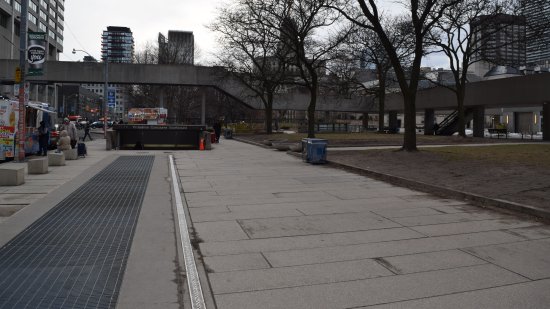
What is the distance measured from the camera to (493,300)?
180 inches

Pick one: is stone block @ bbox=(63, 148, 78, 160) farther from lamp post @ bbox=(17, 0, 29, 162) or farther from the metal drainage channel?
the metal drainage channel

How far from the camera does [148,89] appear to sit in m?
72.4

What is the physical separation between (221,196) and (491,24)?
88.1 ft

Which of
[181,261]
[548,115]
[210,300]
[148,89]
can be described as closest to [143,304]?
[210,300]

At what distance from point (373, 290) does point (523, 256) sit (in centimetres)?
256

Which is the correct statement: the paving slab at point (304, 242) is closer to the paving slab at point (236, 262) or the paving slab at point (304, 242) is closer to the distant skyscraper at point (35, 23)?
the paving slab at point (236, 262)

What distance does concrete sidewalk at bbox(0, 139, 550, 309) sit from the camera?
4.68 metres

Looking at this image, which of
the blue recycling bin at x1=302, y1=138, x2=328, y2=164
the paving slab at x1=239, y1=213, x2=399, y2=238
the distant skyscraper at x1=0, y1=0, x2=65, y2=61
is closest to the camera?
the paving slab at x1=239, y1=213, x2=399, y2=238

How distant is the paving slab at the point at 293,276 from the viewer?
16.3 feet

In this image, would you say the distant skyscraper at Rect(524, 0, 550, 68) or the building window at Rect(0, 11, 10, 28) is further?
the building window at Rect(0, 11, 10, 28)

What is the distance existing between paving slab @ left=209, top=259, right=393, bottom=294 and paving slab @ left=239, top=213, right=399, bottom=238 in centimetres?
168

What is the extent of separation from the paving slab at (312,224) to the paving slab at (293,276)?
1680 mm

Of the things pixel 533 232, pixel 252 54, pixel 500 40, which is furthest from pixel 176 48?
pixel 533 232

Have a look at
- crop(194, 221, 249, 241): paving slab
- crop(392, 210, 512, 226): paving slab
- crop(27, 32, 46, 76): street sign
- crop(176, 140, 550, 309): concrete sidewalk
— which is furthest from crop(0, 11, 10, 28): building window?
crop(392, 210, 512, 226): paving slab
